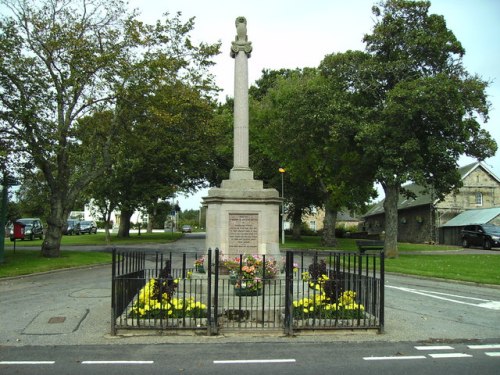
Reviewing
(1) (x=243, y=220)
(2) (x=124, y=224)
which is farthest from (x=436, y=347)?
(2) (x=124, y=224)

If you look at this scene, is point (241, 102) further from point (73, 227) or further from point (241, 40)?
point (73, 227)

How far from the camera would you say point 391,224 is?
27.4 metres

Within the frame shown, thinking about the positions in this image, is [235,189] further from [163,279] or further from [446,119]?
[446,119]

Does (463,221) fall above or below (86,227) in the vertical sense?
above

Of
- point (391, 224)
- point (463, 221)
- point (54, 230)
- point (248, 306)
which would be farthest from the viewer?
point (463, 221)

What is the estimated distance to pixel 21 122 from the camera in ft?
67.8

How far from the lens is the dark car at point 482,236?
124 ft

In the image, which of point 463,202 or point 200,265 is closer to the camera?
point 200,265

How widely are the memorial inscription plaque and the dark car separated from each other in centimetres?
3191

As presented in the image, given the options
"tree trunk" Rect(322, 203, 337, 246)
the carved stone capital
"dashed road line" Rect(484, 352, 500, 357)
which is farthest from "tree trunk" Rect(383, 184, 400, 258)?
"dashed road line" Rect(484, 352, 500, 357)

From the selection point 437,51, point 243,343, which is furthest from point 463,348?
point 437,51

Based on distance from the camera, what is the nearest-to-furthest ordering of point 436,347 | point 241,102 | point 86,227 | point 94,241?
point 436,347 < point 241,102 < point 94,241 < point 86,227

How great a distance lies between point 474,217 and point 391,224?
77.7ft

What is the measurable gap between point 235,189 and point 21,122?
12950 millimetres
